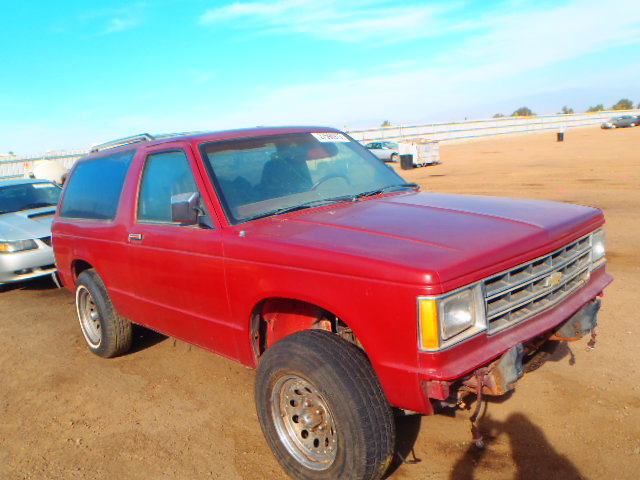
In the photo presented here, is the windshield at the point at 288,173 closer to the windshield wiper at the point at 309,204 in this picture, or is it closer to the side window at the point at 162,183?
the windshield wiper at the point at 309,204

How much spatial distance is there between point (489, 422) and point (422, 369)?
1349mm

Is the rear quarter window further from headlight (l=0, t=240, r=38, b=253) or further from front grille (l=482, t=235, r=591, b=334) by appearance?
front grille (l=482, t=235, r=591, b=334)

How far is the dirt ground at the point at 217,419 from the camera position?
9.96ft

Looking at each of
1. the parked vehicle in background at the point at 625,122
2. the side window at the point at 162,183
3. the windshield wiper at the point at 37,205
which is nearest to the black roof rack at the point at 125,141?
the side window at the point at 162,183

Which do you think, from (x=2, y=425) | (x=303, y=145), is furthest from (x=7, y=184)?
(x=303, y=145)

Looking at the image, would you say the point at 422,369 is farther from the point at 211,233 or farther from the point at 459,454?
the point at 211,233

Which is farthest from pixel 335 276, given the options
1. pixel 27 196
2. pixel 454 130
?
pixel 454 130

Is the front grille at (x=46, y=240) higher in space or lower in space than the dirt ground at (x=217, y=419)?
higher

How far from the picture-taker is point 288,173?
378 centimetres

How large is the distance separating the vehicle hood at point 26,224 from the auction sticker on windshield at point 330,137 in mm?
5061

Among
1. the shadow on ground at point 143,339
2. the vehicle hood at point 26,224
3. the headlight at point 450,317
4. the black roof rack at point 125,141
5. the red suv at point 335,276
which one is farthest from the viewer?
the vehicle hood at point 26,224

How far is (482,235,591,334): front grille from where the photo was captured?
254 cm

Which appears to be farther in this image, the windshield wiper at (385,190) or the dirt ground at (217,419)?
the windshield wiper at (385,190)

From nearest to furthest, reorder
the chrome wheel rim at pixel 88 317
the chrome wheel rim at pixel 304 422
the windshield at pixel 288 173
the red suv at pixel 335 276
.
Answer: the red suv at pixel 335 276
the chrome wheel rim at pixel 304 422
the windshield at pixel 288 173
the chrome wheel rim at pixel 88 317
